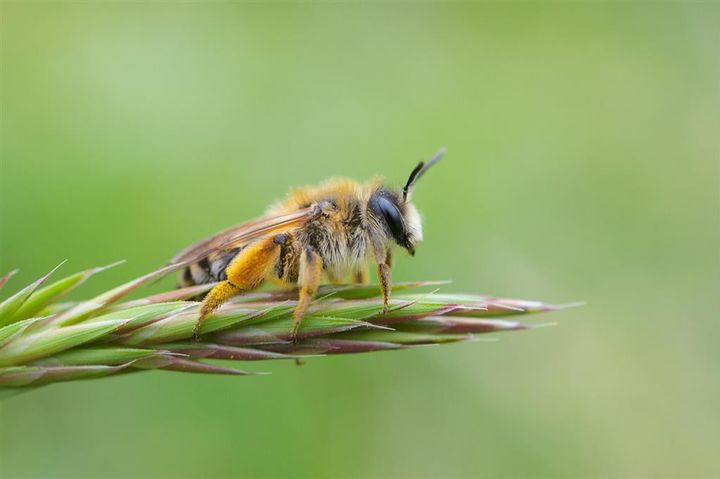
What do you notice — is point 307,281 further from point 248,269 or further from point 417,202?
point 417,202

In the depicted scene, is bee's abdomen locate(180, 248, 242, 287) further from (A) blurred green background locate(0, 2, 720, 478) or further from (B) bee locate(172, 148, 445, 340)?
(A) blurred green background locate(0, 2, 720, 478)

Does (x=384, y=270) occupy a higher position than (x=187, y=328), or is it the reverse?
(x=384, y=270)

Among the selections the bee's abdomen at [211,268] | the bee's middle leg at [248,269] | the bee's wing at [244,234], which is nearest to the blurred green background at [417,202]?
the bee's abdomen at [211,268]

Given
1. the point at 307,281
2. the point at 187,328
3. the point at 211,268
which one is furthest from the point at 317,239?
the point at 187,328

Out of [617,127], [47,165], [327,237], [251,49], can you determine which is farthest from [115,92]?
[617,127]

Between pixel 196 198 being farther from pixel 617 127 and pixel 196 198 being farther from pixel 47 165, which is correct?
pixel 617 127

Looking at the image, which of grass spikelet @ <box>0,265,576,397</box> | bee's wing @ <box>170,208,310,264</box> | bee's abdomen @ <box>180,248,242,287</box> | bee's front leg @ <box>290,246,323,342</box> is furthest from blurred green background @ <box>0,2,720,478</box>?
grass spikelet @ <box>0,265,576,397</box>

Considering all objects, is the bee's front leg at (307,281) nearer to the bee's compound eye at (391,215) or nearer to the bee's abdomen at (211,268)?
the bee's compound eye at (391,215)
